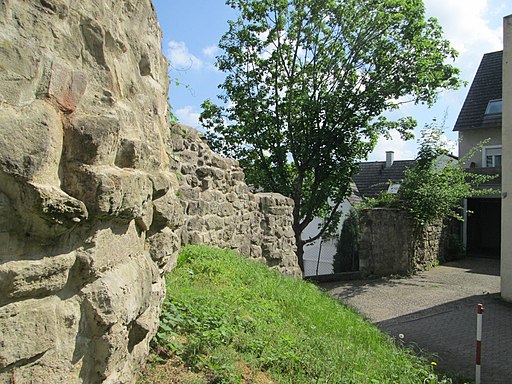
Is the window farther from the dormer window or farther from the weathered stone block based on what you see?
the weathered stone block

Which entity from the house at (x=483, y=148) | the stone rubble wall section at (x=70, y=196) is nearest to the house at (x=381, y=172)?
the house at (x=483, y=148)

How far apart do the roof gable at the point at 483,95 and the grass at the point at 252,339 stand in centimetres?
1891

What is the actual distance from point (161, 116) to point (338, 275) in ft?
39.7

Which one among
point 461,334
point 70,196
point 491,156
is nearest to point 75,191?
point 70,196

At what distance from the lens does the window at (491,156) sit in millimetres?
21031

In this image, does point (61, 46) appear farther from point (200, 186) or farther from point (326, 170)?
point (326, 170)

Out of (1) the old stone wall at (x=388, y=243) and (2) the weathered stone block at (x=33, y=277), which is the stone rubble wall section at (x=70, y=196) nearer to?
(2) the weathered stone block at (x=33, y=277)

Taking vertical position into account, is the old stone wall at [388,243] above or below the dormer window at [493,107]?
below

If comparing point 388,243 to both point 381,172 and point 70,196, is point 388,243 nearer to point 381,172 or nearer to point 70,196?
point 381,172

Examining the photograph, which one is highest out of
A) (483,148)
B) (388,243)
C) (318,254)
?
(483,148)

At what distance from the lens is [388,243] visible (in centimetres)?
1456

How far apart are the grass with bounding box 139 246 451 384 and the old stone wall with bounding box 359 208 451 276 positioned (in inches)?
344

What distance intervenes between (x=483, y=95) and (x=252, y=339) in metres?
23.2

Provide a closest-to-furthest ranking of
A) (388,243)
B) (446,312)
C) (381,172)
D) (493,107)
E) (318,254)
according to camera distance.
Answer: (446,312) → (388,243) → (493,107) → (318,254) → (381,172)
